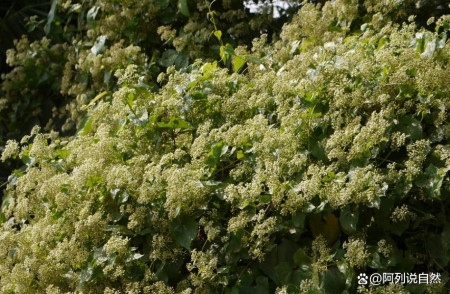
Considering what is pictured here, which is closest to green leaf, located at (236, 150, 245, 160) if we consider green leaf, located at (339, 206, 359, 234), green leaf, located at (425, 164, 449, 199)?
green leaf, located at (339, 206, 359, 234)

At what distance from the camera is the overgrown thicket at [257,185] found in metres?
1.69

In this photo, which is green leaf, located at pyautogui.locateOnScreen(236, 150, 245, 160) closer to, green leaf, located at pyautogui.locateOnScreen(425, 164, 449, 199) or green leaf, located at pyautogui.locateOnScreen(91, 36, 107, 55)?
green leaf, located at pyautogui.locateOnScreen(425, 164, 449, 199)

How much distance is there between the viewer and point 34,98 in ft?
13.0

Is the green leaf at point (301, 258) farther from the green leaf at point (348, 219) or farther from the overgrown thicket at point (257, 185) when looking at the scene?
the green leaf at point (348, 219)

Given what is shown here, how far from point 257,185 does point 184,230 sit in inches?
9.7

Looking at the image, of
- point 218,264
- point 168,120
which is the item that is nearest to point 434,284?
point 218,264

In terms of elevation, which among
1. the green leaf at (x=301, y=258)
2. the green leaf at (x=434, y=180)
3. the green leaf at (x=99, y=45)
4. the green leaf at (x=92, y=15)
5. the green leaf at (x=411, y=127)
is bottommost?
the green leaf at (x=99, y=45)

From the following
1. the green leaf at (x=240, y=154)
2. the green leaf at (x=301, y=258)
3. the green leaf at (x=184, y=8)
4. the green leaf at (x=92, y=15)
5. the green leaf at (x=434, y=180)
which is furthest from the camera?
the green leaf at (x=92, y=15)

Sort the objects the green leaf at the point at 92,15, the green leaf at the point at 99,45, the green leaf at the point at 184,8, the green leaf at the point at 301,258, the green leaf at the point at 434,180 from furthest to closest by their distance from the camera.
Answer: the green leaf at the point at 92,15, the green leaf at the point at 99,45, the green leaf at the point at 184,8, the green leaf at the point at 301,258, the green leaf at the point at 434,180

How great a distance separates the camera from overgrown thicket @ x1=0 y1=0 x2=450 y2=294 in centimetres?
169

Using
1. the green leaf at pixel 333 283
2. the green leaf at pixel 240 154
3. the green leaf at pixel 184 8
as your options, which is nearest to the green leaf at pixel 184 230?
the green leaf at pixel 240 154

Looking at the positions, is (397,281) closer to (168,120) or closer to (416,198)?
(416,198)

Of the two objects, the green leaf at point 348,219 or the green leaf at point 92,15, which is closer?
the green leaf at point 348,219

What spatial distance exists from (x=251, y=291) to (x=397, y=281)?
37 centimetres
